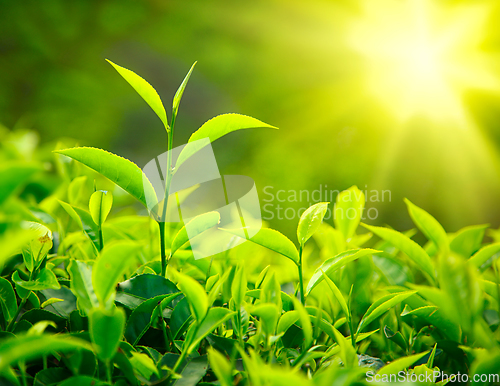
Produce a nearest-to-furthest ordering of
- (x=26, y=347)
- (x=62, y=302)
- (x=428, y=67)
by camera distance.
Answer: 1. (x=26, y=347)
2. (x=62, y=302)
3. (x=428, y=67)

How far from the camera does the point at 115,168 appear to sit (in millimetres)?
346

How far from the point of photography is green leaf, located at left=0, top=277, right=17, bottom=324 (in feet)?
1.11

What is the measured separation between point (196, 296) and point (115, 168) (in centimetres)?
16

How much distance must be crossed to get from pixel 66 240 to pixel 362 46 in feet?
9.10

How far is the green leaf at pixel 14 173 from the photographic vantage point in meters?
0.20

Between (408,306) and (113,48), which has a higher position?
(113,48)

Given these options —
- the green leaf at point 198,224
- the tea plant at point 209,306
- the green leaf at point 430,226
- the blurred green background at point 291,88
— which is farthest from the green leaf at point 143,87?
the blurred green background at point 291,88

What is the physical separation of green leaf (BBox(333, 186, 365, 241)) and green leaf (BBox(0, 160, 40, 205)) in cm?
38

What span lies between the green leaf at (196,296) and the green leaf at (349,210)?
0.28m

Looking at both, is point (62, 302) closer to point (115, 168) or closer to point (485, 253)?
point (115, 168)

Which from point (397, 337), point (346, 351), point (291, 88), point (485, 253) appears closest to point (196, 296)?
point (346, 351)

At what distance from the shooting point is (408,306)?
0.42 m

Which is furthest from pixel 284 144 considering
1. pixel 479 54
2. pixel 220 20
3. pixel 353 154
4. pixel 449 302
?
pixel 449 302

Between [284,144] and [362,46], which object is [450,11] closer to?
[362,46]
